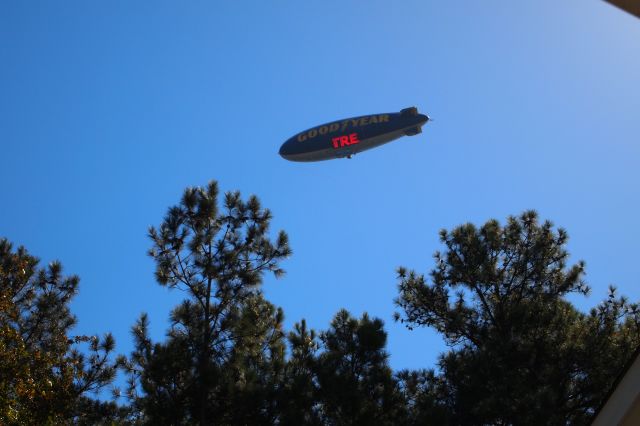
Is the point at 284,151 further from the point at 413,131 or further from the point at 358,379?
the point at 358,379

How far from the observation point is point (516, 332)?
13766 millimetres

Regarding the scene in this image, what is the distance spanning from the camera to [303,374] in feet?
42.9

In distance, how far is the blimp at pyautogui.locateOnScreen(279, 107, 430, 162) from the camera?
2941 cm

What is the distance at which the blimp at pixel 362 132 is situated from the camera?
29.4 meters

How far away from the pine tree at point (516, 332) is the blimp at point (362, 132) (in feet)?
44.3

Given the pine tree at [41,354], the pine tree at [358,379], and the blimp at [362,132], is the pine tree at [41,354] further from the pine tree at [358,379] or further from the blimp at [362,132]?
the blimp at [362,132]

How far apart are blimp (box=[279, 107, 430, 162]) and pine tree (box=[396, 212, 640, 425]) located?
13.5 metres

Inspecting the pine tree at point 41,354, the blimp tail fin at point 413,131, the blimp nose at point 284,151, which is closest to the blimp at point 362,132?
the blimp tail fin at point 413,131

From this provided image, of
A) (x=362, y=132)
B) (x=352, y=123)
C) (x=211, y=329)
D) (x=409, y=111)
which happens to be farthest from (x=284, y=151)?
(x=211, y=329)

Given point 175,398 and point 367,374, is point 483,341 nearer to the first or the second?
point 367,374

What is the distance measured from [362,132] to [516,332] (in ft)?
55.1

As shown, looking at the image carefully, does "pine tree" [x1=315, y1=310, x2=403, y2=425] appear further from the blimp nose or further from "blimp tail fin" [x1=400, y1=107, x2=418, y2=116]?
the blimp nose

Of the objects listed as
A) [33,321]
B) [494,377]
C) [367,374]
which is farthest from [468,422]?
[33,321]

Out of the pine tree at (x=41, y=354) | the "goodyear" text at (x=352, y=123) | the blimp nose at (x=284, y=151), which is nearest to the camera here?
the pine tree at (x=41, y=354)
